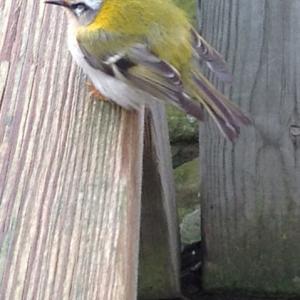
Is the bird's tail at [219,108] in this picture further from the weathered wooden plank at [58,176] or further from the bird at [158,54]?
the weathered wooden plank at [58,176]

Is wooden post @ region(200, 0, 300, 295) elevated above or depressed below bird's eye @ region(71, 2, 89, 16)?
below

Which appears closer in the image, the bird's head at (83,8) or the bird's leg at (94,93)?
the bird's leg at (94,93)

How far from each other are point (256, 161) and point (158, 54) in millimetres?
586

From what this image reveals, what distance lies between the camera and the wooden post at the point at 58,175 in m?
1.73

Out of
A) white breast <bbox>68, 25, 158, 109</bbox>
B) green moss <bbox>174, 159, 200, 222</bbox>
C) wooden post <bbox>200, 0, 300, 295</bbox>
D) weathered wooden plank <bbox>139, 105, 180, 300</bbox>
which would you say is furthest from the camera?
green moss <bbox>174, 159, 200, 222</bbox>

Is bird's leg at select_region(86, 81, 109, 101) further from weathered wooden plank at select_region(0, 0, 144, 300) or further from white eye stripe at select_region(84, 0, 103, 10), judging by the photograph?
white eye stripe at select_region(84, 0, 103, 10)

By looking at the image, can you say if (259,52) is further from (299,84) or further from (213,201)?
(213,201)

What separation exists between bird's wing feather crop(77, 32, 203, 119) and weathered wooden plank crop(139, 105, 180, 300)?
0.25 ft

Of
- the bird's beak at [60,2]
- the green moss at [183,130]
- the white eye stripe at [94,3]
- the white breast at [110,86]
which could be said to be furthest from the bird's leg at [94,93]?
the green moss at [183,130]

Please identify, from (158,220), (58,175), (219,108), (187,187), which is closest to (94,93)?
(58,175)

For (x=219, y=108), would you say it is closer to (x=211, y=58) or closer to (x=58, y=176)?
(x=211, y=58)

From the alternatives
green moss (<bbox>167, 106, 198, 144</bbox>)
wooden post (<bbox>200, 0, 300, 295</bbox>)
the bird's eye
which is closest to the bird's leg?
the bird's eye

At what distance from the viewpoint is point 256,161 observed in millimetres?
3438

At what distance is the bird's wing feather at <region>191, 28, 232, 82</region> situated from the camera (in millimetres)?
3029
